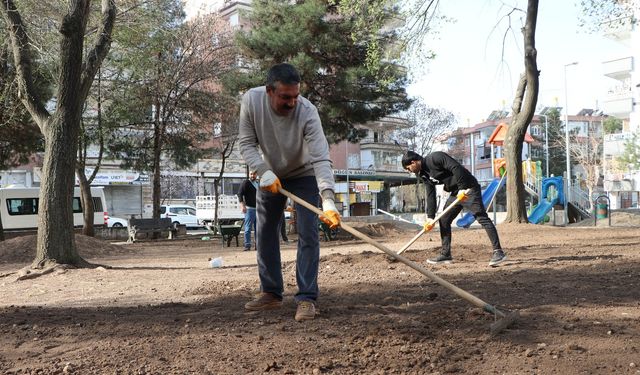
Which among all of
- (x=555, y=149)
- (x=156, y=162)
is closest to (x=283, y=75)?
(x=156, y=162)

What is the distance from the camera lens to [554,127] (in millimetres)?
63031

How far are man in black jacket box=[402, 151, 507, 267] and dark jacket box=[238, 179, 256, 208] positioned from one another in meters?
5.16

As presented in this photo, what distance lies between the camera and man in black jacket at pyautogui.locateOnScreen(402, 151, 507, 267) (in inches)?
262

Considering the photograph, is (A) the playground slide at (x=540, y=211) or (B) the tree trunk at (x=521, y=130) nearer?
(B) the tree trunk at (x=521, y=130)

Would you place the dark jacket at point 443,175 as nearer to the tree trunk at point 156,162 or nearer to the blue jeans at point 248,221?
the blue jeans at point 248,221

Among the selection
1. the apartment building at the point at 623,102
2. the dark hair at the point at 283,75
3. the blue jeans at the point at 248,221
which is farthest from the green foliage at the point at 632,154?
the dark hair at the point at 283,75

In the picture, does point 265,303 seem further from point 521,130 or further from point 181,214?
point 181,214

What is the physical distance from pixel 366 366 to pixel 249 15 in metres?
16.8

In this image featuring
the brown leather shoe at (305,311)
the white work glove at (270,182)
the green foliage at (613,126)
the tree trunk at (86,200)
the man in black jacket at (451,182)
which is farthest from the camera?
the green foliage at (613,126)

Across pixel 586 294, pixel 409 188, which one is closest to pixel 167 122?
pixel 586 294

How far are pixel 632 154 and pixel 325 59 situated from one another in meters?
26.4

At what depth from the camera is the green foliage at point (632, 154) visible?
113 feet

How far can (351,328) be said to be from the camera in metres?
3.29

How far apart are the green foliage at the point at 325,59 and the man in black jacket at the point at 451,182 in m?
9.29
